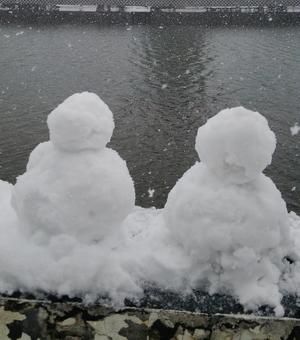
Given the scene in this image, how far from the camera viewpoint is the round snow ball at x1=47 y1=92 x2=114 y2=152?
2.71 meters

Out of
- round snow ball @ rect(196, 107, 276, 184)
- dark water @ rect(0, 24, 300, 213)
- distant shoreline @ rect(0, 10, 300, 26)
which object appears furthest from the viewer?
distant shoreline @ rect(0, 10, 300, 26)

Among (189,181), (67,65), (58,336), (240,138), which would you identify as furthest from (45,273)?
(67,65)

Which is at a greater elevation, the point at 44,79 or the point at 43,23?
the point at 43,23

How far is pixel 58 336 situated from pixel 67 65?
39.7ft

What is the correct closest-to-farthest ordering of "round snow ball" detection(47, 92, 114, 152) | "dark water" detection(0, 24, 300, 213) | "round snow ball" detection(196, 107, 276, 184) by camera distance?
"round snow ball" detection(196, 107, 276, 184)
"round snow ball" detection(47, 92, 114, 152)
"dark water" detection(0, 24, 300, 213)

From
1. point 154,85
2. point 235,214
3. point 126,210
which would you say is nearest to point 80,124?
point 126,210

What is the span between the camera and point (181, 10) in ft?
70.5

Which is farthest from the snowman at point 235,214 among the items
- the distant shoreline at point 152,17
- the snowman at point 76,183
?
the distant shoreline at point 152,17

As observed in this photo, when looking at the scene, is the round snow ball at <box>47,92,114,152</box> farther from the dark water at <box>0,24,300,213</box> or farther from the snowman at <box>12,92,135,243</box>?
the dark water at <box>0,24,300,213</box>

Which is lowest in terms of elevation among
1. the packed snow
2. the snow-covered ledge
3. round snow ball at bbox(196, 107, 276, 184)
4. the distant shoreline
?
the snow-covered ledge

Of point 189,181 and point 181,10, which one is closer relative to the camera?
point 189,181

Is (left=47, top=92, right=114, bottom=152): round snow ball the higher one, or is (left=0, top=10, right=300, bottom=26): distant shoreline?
(left=0, top=10, right=300, bottom=26): distant shoreline

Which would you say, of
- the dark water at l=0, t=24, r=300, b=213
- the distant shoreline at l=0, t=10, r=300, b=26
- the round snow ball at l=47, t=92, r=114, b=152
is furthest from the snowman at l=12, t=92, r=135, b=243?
the distant shoreline at l=0, t=10, r=300, b=26

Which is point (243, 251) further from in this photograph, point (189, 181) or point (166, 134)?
point (166, 134)
